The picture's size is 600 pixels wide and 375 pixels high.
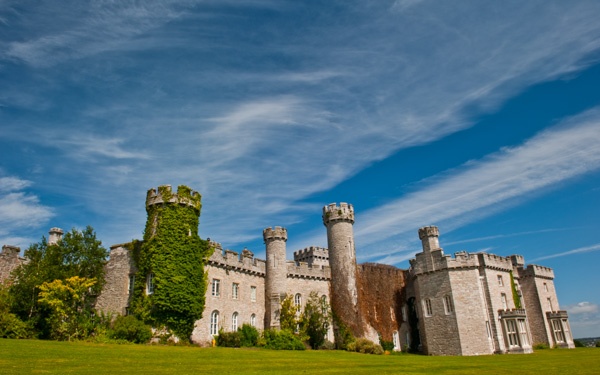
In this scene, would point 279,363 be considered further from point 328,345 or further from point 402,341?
point 402,341

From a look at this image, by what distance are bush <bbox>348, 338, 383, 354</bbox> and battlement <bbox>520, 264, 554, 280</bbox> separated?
1967 cm

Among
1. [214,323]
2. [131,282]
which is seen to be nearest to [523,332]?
[214,323]

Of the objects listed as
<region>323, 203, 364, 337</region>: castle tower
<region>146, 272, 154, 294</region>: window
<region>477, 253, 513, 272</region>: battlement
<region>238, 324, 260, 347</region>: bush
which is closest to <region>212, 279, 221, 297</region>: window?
<region>238, 324, 260, 347</region>: bush

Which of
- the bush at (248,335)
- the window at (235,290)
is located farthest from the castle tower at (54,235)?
the bush at (248,335)

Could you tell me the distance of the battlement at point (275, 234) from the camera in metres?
40.8

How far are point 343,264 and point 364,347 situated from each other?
7959 mm

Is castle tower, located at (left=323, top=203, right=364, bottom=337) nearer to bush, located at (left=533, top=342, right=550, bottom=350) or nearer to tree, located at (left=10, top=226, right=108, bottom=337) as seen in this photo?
bush, located at (left=533, top=342, right=550, bottom=350)

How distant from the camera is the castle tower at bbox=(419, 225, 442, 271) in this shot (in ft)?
139

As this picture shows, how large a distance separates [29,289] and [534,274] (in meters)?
44.5

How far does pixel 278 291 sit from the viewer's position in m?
39.7

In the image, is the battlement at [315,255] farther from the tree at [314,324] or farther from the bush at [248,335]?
the bush at [248,335]

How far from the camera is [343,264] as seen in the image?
4234cm

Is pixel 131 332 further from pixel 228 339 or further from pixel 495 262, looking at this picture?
pixel 495 262

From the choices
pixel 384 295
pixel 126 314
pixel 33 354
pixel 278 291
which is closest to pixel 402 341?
pixel 384 295
